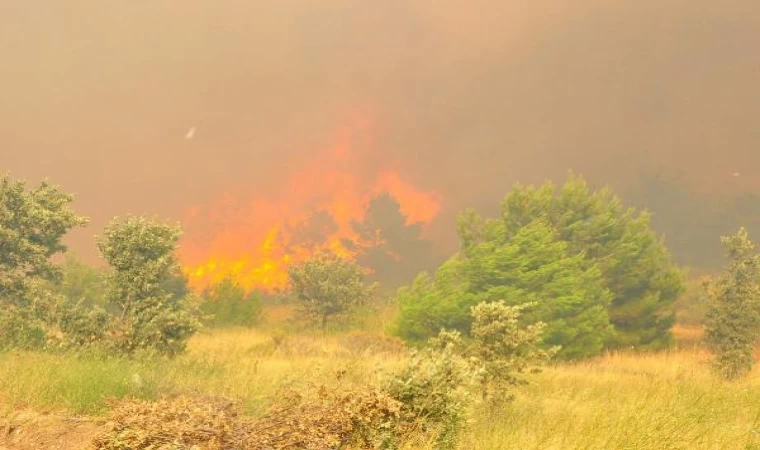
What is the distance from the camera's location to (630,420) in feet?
26.1

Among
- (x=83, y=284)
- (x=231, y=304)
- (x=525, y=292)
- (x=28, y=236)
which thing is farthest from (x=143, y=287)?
(x=83, y=284)

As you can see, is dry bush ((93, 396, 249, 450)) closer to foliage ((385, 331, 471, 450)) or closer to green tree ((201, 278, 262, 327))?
foliage ((385, 331, 471, 450))

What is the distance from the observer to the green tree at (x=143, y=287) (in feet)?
45.0

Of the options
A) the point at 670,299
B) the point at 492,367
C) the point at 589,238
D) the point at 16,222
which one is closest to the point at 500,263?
the point at 589,238

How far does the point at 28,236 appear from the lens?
17766 millimetres

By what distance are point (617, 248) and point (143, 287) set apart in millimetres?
24035

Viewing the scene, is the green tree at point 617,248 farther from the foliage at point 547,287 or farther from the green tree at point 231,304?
the green tree at point 231,304

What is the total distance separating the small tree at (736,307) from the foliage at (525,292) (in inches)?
171

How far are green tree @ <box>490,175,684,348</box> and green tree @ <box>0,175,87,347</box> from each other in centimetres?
1887

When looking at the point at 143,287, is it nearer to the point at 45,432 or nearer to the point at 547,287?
the point at 45,432

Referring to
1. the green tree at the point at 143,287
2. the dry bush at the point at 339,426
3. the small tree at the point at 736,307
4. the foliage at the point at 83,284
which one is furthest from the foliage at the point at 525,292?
the foliage at the point at 83,284

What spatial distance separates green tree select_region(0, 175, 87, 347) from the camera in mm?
17203

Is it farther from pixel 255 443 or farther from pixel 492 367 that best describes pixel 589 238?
pixel 255 443

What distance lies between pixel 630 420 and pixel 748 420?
128 inches
